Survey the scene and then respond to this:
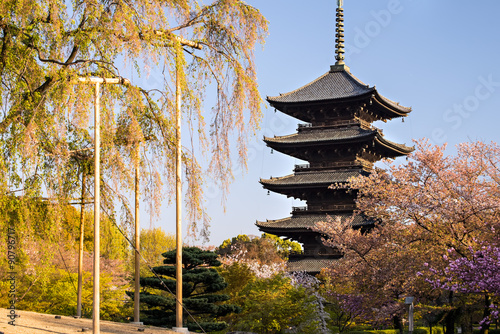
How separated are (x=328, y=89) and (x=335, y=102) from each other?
1.42m

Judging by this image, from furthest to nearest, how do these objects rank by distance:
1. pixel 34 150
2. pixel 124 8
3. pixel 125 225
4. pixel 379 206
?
1. pixel 379 206
2. pixel 125 225
3. pixel 124 8
4. pixel 34 150

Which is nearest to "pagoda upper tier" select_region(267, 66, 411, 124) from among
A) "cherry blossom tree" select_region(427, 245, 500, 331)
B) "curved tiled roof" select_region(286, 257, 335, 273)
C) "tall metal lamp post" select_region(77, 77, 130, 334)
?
"curved tiled roof" select_region(286, 257, 335, 273)

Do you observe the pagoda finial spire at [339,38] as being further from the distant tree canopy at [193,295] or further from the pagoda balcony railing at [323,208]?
the distant tree canopy at [193,295]

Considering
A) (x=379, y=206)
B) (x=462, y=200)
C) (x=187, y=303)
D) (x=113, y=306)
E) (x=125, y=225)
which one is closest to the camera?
(x=125, y=225)

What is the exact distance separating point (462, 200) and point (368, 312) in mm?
4404

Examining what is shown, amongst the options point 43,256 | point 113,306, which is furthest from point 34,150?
point 113,306

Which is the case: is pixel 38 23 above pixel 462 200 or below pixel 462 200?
above

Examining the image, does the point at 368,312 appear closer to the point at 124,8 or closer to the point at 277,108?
the point at 124,8

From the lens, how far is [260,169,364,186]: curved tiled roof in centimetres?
3409

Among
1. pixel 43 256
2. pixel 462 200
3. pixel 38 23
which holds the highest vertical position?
pixel 38 23

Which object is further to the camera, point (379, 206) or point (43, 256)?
point (379, 206)

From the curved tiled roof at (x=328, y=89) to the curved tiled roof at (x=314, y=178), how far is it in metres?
4.42

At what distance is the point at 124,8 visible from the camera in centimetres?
969

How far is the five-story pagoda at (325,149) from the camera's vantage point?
34.0 meters
